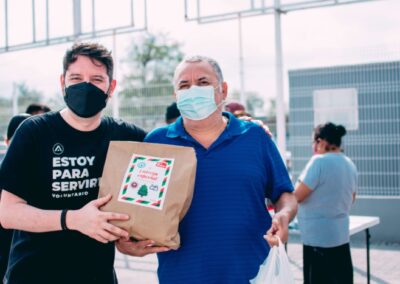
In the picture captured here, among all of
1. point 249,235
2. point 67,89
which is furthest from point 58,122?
point 249,235

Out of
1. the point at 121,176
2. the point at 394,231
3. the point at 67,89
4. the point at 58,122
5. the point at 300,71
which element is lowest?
the point at 394,231

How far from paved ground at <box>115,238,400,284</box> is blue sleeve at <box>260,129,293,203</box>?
4191 millimetres

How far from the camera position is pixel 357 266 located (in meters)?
6.93

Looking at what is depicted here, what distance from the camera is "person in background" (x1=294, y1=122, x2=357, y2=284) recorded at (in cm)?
447

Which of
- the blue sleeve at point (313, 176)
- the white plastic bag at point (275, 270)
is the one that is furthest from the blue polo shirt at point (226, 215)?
the blue sleeve at point (313, 176)

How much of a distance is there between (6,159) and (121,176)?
0.51 m

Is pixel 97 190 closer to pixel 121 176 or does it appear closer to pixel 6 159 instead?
pixel 121 176

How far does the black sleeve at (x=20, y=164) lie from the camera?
2.09 meters

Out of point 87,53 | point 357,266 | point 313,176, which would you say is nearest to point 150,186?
point 87,53

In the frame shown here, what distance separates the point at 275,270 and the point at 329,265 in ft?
8.42

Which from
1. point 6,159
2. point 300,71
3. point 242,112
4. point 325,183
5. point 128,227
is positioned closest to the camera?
point 128,227

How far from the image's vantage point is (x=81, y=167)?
2.22 m

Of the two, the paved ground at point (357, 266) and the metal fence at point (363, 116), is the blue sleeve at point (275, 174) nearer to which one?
the paved ground at point (357, 266)

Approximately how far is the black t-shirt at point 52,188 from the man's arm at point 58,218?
7 cm
